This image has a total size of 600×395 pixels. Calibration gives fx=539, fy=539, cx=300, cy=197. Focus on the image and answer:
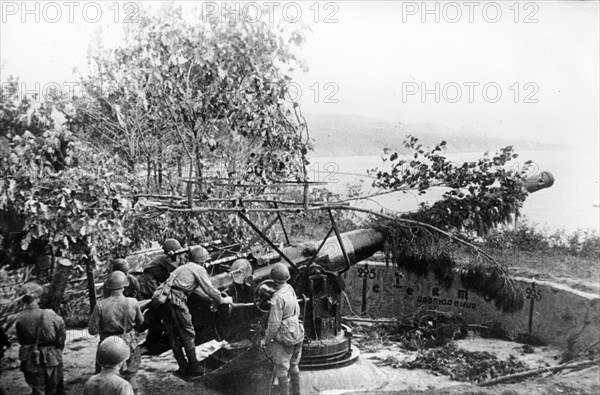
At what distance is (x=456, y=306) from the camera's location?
9.23m

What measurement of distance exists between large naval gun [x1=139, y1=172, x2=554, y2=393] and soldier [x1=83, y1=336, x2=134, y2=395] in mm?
1928

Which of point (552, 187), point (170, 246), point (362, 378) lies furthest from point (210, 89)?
point (552, 187)

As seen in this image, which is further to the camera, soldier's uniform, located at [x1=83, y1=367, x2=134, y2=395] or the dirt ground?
the dirt ground

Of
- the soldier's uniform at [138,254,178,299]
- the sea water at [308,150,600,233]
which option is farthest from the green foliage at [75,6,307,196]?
the soldier's uniform at [138,254,178,299]

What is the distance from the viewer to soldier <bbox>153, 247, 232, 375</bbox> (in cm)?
549

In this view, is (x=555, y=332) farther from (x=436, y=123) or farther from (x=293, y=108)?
(x=293, y=108)

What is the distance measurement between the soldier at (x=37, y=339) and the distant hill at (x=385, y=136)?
391 cm

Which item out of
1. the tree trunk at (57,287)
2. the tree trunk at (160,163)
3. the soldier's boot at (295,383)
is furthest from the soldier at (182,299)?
the tree trunk at (160,163)

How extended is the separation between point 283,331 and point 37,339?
2412 mm

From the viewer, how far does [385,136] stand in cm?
752

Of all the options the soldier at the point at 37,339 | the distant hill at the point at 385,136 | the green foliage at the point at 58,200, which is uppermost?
the distant hill at the point at 385,136

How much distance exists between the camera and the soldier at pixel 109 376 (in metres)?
3.64

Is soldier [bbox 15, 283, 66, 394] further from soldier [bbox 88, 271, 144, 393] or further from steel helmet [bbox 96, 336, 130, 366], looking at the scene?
steel helmet [bbox 96, 336, 130, 366]

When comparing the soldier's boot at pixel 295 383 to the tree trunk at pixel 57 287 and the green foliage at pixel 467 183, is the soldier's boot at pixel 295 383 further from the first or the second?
the tree trunk at pixel 57 287
